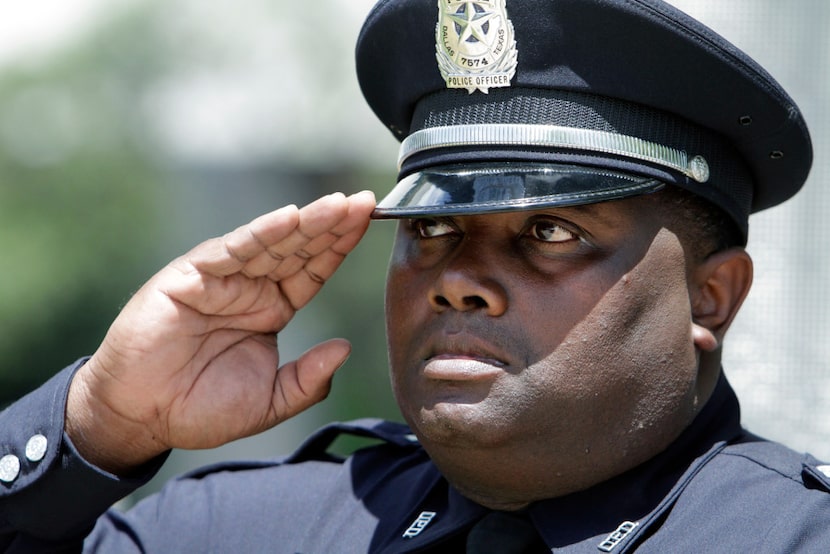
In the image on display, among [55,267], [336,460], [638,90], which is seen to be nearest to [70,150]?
[55,267]

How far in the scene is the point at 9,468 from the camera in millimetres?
2457

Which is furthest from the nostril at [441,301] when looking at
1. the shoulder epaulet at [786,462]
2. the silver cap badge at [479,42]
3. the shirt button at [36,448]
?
the shirt button at [36,448]

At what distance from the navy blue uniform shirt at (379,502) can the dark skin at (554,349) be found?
84 millimetres

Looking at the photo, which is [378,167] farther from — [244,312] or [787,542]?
[787,542]

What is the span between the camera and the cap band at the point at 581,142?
2139 mm

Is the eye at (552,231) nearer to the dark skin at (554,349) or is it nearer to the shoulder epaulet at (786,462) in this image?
the dark skin at (554,349)

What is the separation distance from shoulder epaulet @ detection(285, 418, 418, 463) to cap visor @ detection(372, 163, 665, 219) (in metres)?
0.82

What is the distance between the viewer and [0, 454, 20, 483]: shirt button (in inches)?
96.3

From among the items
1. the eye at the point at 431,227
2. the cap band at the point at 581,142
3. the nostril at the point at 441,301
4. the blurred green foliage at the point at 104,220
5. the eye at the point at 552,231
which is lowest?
the blurred green foliage at the point at 104,220

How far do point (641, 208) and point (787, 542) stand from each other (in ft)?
2.10

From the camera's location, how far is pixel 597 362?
211cm

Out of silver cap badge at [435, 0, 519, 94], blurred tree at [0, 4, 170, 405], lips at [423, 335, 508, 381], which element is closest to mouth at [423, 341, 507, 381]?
lips at [423, 335, 508, 381]

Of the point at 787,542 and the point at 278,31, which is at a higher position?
the point at 278,31

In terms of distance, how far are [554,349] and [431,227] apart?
37cm
